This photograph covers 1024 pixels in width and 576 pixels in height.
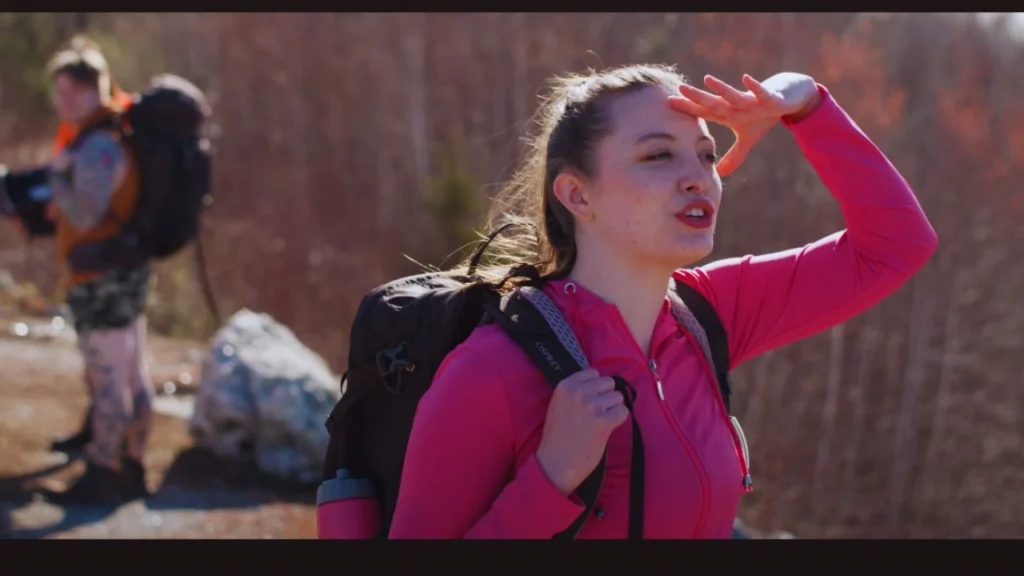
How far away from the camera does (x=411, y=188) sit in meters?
17.2

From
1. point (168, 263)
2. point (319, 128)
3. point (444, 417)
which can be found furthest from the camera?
point (319, 128)

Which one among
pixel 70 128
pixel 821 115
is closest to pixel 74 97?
pixel 70 128

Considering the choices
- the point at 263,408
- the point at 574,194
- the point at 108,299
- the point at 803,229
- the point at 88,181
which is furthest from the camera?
the point at 803,229

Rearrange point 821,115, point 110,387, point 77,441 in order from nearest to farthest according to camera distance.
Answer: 1. point 821,115
2. point 110,387
3. point 77,441

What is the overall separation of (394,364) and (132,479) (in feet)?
15.2

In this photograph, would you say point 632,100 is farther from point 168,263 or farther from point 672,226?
point 168,263

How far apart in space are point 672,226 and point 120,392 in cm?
466

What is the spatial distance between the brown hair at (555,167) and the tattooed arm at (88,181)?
3768mm

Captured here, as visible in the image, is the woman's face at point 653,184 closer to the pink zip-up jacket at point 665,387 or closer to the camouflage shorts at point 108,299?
the pink zip-up jacket at point 665,387

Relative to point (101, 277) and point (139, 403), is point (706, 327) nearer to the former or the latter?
point (101, 277)

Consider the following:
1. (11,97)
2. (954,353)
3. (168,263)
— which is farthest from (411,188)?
(954,353)

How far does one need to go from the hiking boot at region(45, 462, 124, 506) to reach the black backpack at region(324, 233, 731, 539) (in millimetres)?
4383

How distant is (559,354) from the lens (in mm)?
1865

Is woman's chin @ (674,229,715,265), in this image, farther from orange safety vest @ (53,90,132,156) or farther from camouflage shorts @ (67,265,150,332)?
orange safety vest @ (53,90,132,156)
